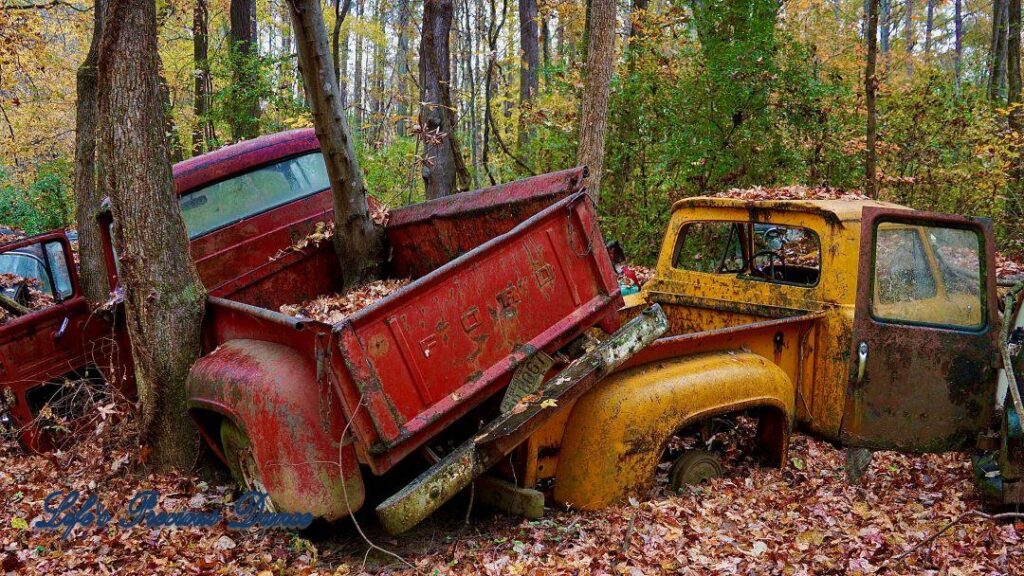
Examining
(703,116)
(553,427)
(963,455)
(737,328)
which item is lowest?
(963,455)

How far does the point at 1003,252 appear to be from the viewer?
1015 centimetres

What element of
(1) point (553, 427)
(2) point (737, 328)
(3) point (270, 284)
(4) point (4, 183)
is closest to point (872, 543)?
(2) point (737, 328)

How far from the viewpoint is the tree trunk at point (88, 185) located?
28.0 feet

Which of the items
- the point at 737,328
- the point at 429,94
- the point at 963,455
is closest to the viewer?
the point at 737,328

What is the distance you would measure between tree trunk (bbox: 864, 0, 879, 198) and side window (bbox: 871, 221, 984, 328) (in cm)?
499

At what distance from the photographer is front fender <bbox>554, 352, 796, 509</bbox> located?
4012 mm

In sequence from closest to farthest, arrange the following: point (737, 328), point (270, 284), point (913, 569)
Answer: point (913, 569)
point (737, 328)
point (270, 284)

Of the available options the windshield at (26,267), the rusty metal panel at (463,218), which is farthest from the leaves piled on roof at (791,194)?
the windshield at (26,267)

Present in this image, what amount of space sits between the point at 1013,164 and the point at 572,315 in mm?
9292

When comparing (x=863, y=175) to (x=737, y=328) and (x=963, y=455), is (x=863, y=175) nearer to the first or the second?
(x=963, y=455)

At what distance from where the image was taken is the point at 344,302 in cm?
543

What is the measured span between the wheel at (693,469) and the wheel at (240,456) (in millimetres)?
2365

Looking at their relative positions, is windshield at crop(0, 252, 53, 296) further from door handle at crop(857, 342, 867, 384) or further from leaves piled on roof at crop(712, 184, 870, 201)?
door handle at crop(857, 342, 867, 384)

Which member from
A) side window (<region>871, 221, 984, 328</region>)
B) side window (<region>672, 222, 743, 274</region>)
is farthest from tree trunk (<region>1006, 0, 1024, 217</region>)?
side window (<region>871, 221, 984, 328</region>)
